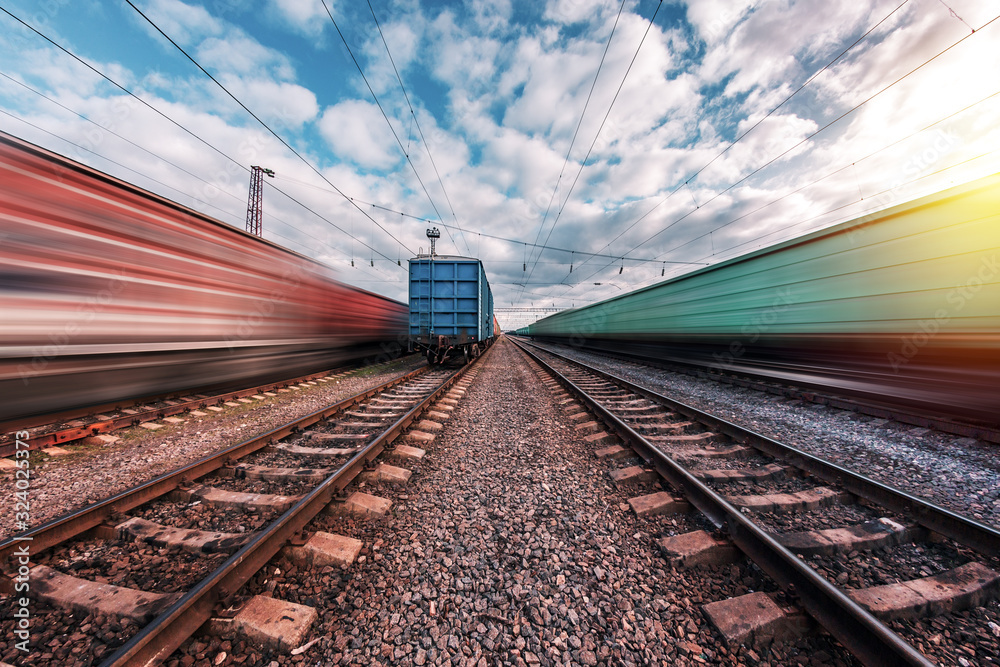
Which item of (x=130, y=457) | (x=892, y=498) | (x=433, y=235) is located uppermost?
(x=433, y=235)

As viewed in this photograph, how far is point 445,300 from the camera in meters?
10.5

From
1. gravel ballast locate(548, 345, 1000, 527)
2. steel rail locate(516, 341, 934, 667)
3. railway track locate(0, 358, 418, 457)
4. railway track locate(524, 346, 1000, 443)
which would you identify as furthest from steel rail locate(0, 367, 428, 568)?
railway track locate(524, 346, 1000, 443)

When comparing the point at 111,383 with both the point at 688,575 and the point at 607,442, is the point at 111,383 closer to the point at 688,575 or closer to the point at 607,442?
the point at 607,442

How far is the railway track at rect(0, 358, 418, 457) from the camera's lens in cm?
367

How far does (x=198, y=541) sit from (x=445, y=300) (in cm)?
871

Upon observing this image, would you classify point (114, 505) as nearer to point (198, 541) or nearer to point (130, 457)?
point (198, 541)

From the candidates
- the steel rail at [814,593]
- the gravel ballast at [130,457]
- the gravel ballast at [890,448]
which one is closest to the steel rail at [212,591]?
the gravel ballast at [130,457]

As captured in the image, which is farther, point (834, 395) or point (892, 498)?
point (834, 395)

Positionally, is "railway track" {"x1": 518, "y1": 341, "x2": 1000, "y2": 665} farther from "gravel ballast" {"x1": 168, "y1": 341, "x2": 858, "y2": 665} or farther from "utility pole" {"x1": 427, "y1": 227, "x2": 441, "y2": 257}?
"utility pole" {"x1": 427, "y1": 227, "x2": 441, "y2": 257}

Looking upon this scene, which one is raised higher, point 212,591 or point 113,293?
point 113,293

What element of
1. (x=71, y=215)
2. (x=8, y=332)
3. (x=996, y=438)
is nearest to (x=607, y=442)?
(x=996, y=438)

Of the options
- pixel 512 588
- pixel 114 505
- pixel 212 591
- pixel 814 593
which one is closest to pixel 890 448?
pixel 814 593

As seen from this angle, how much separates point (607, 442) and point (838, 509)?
2.00 meters

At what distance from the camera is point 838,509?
2.64m
